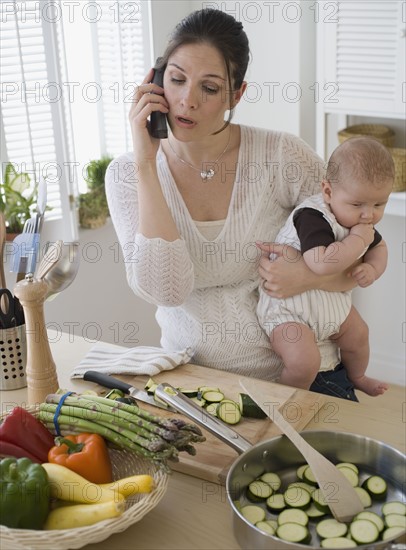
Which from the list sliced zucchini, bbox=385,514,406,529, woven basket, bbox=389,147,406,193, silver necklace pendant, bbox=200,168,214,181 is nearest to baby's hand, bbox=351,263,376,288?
silver necklace pendant, bbox=200,168,214,181

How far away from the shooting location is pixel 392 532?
1082 millimetres

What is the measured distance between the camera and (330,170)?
1728mm

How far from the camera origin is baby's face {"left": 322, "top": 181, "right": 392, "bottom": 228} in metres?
1.68

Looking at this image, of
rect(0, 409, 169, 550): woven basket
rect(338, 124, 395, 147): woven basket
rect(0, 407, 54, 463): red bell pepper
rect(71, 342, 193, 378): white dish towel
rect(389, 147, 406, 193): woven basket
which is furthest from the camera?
rect(338, 124, 395, 147): woven basket

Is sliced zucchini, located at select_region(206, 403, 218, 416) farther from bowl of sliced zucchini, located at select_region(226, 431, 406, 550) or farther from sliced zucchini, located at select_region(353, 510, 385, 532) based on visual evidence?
sliced zucchini, located at select_region(353, 510, 385, 532)

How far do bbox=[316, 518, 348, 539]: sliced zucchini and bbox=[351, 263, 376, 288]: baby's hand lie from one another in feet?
2.45

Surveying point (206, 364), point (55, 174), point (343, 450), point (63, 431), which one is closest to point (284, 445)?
point (343, 450)

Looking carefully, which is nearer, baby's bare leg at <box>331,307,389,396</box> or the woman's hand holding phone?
the woman's hand holding phone

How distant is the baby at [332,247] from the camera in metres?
1.68

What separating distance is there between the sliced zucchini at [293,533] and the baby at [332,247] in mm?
620

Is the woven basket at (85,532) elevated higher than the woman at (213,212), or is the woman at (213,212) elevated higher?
the woman at (213,212)

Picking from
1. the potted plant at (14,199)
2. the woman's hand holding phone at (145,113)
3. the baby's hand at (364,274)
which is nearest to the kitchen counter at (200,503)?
the baby's hand at (364,274)

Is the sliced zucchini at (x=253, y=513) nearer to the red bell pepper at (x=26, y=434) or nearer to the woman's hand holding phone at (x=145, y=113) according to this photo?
the red bell pepper at (x=26, y=434)

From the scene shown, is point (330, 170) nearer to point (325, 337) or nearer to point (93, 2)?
point (325, 337)
